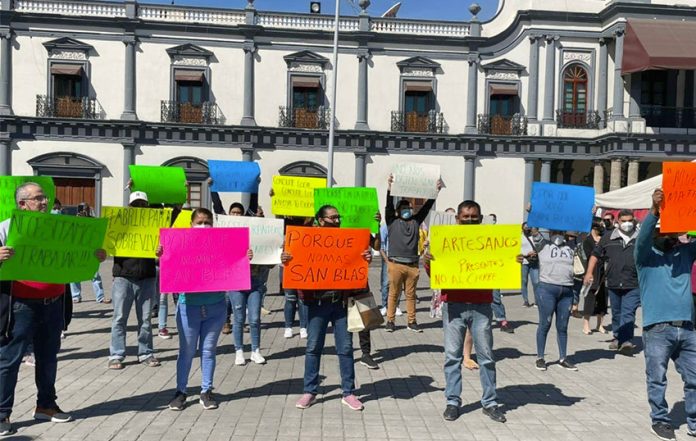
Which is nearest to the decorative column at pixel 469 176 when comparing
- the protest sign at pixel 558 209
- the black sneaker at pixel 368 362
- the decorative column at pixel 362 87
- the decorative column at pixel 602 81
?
the decorative column at pixel 362 87

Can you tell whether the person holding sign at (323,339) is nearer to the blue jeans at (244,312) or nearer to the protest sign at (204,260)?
the protest sign at (204,260)

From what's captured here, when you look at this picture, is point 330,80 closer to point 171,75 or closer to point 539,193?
point 171,75

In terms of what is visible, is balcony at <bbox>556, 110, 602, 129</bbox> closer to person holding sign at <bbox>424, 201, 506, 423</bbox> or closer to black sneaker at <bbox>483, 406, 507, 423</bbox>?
person holding sign at <bbox>424, 201, 506, 423</bbox>

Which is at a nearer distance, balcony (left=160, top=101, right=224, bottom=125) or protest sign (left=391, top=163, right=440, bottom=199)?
protest sign (left=391, top=163, right=440, bottom=199)

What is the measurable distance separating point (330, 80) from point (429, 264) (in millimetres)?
21762

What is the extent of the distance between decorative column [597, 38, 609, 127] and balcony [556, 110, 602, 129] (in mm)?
259

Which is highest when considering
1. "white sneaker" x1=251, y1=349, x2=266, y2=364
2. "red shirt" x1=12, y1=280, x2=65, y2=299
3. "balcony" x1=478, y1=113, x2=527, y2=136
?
"balcony" x1=478, y1=113, x2=527, y2=136

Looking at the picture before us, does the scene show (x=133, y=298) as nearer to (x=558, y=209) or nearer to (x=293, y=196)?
(x=293, y=196)

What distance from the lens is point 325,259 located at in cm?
596

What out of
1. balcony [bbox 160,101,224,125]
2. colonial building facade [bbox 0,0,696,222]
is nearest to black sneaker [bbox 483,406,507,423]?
colonial building facade [bbox 0,0,696,222]

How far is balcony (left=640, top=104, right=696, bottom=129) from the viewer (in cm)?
2678

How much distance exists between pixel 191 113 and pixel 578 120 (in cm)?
1657

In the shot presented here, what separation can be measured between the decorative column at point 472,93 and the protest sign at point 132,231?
2182 centimetres

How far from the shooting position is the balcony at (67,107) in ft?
83.7
